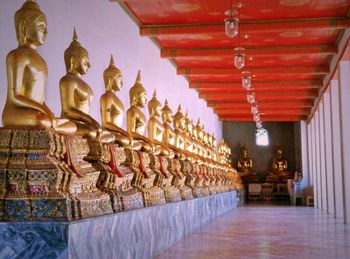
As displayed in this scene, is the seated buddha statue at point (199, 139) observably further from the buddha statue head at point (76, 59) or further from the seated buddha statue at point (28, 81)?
the seated buddha statue at point (28, 81)

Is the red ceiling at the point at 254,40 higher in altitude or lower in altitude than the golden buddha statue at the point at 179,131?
higher

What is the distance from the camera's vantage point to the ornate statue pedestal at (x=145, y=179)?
16.7 feet

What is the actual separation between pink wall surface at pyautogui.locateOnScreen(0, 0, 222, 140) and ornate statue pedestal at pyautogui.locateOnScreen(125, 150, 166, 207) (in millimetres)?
1247

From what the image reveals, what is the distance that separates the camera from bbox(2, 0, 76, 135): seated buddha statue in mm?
3471

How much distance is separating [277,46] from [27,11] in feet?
27.7

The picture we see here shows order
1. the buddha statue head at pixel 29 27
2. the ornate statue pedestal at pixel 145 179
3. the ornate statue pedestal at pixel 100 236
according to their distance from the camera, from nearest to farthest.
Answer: the ornate statue pedestal at pixel 100 236
the buddha statue head at pixel 29 27
the ornate statue pedestal at pixel 145 179

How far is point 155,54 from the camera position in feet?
35.3

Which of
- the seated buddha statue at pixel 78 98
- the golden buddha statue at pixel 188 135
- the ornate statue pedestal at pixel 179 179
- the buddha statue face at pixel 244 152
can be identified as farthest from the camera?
the buddha statue face at pixel 244 152

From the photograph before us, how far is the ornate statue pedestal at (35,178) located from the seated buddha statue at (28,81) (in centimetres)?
12

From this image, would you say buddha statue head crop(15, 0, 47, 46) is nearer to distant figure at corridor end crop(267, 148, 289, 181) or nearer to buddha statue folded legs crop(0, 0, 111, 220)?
buddha statue folded legs crop(0, 0, 111, 220)

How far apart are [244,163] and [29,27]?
21964 millimetres

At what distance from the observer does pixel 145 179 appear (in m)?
5.40

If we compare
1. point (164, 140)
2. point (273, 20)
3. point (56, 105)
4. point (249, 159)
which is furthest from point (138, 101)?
point (249, 159)

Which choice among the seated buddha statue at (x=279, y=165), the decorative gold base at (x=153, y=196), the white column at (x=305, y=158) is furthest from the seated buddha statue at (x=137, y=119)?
the seated buddha statue at (x=279, y=165)
